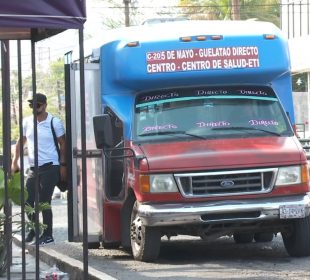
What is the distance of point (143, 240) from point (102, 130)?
51.3 inches

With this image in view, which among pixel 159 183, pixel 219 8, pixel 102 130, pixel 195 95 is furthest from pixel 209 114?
pixel 219 8

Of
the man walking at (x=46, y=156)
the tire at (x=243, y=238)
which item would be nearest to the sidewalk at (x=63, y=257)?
the man walking at (x=46, y=156)

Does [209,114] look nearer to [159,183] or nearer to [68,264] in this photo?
[159,183]

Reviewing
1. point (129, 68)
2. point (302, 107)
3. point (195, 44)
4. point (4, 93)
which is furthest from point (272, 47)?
point (302, 107)

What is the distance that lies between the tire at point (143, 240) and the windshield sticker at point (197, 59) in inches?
62.9

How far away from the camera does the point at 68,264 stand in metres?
8.73

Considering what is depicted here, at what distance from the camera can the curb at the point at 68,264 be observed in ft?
25.6

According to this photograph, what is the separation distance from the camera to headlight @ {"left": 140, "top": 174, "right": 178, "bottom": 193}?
8.47 metres

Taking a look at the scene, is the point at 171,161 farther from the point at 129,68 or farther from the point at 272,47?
the point at 272,47

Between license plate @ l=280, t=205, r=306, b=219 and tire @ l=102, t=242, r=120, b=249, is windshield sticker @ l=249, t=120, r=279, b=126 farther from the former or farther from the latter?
tire @ l=102, t=242, r=120, b=249

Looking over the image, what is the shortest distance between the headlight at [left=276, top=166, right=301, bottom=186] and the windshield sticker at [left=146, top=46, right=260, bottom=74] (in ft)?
4.47

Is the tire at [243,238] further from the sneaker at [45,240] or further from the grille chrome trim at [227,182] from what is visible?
the sneaker at [45,240]

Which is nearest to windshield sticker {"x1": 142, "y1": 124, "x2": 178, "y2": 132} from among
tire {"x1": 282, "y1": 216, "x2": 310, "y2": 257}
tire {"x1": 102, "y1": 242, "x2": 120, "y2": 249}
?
tire {"x1": 102, "y1": 242, "x2": 120, "y2": 249}

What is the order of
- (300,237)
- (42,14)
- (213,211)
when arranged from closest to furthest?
(42,14) < (213,211) < (300,237)
